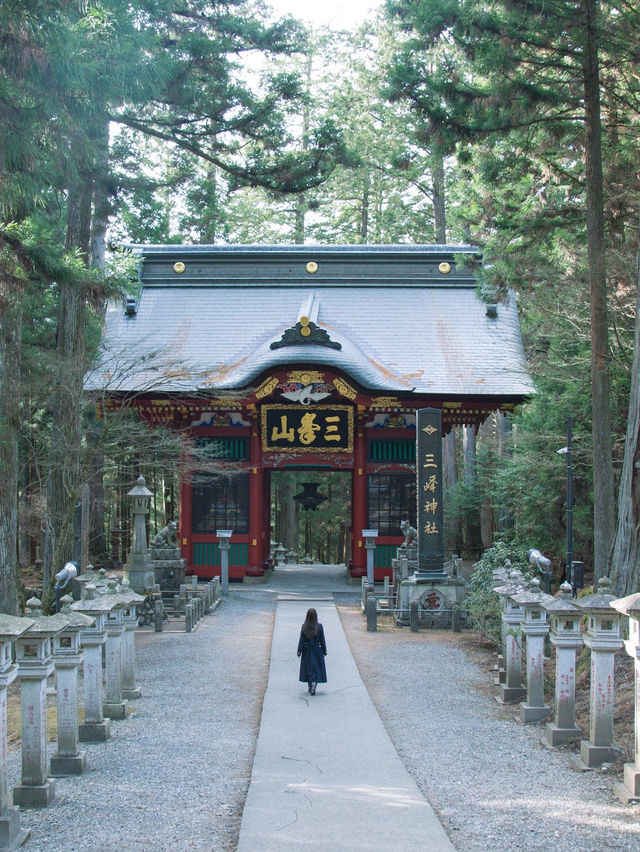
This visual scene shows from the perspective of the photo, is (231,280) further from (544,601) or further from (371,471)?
(544,601)

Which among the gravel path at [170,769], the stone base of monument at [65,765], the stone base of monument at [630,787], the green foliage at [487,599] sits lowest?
the gravel path at [170,769]

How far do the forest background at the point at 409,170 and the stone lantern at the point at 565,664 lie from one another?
1.86 m

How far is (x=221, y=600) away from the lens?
1652 cm

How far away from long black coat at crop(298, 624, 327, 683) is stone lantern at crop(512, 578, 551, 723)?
7.39 feet

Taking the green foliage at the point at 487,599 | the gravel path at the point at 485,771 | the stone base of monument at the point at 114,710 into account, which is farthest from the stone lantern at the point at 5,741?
the green foliage at the point at 487,599

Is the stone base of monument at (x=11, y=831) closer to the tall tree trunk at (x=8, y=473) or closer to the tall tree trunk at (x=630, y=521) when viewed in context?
the tall tree trunk at (x=630, y=521)

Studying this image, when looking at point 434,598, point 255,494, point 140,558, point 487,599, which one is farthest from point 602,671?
point 255,494

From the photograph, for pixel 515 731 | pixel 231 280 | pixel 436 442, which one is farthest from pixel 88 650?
pixel 231 280

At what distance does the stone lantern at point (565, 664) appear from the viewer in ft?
23.1

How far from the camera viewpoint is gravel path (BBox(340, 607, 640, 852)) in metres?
5.15

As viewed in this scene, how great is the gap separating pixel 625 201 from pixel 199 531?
11340mm

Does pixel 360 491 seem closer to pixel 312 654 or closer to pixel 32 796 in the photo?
pixel 312 654

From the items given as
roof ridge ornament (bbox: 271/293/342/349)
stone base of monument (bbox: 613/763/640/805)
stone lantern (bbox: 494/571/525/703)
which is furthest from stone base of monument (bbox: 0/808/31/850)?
roof ridge ornament (bbox: 271/293/342/349)

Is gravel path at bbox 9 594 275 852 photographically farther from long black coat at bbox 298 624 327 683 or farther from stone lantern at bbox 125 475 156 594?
stone lantern at bbox 125 475 156 594
